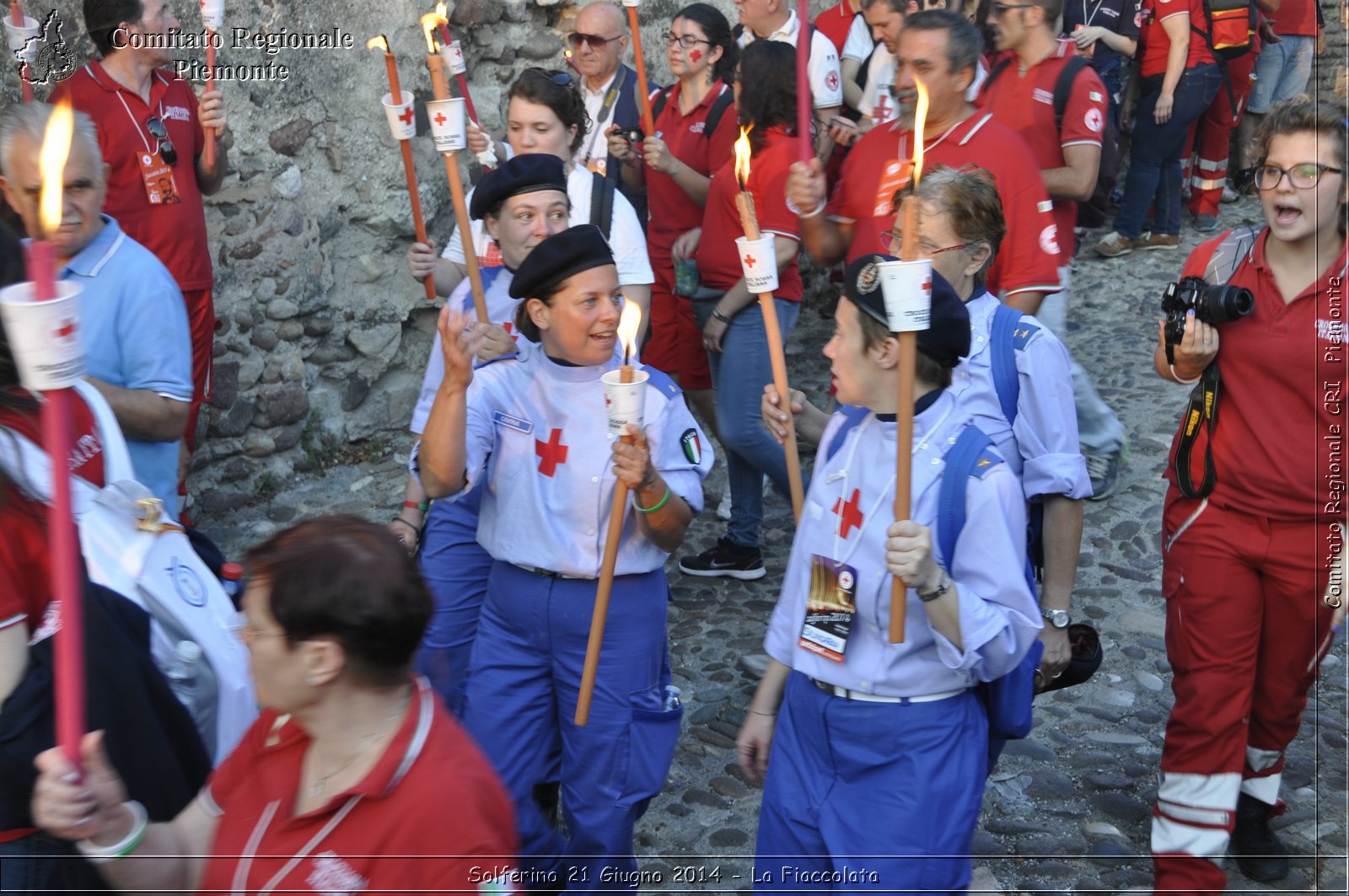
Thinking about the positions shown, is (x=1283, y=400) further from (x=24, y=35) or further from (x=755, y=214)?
(x=24, y=35)

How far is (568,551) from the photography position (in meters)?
3.31

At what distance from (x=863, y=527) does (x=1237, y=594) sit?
1.45m

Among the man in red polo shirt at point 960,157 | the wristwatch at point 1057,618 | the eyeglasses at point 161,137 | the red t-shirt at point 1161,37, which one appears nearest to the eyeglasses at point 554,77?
the man in red polo shirt at point 960,157

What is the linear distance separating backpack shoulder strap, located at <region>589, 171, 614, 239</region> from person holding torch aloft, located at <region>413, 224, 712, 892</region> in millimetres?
1103

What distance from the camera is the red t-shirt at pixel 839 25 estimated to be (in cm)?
808

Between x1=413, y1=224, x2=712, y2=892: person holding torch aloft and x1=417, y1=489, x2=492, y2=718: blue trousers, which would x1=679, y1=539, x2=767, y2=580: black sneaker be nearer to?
x1=417, y1=489, x2=492, y2=718: blue trousers

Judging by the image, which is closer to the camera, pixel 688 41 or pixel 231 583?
pixel 231 583

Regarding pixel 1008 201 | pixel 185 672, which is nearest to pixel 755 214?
pixel 1008 201

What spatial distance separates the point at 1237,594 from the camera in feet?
11.9

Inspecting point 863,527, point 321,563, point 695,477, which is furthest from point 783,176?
point 321,563

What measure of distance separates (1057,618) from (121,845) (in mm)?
2419

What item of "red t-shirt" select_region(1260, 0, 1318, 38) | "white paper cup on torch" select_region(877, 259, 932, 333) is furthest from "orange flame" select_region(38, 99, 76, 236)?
"red t-shirt" select_region(1260, 0, 1318, 38)

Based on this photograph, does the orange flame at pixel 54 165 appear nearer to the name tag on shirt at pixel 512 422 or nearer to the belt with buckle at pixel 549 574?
the name tag on shirt at pixel 512 422

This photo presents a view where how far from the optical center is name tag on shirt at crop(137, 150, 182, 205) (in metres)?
5.52
